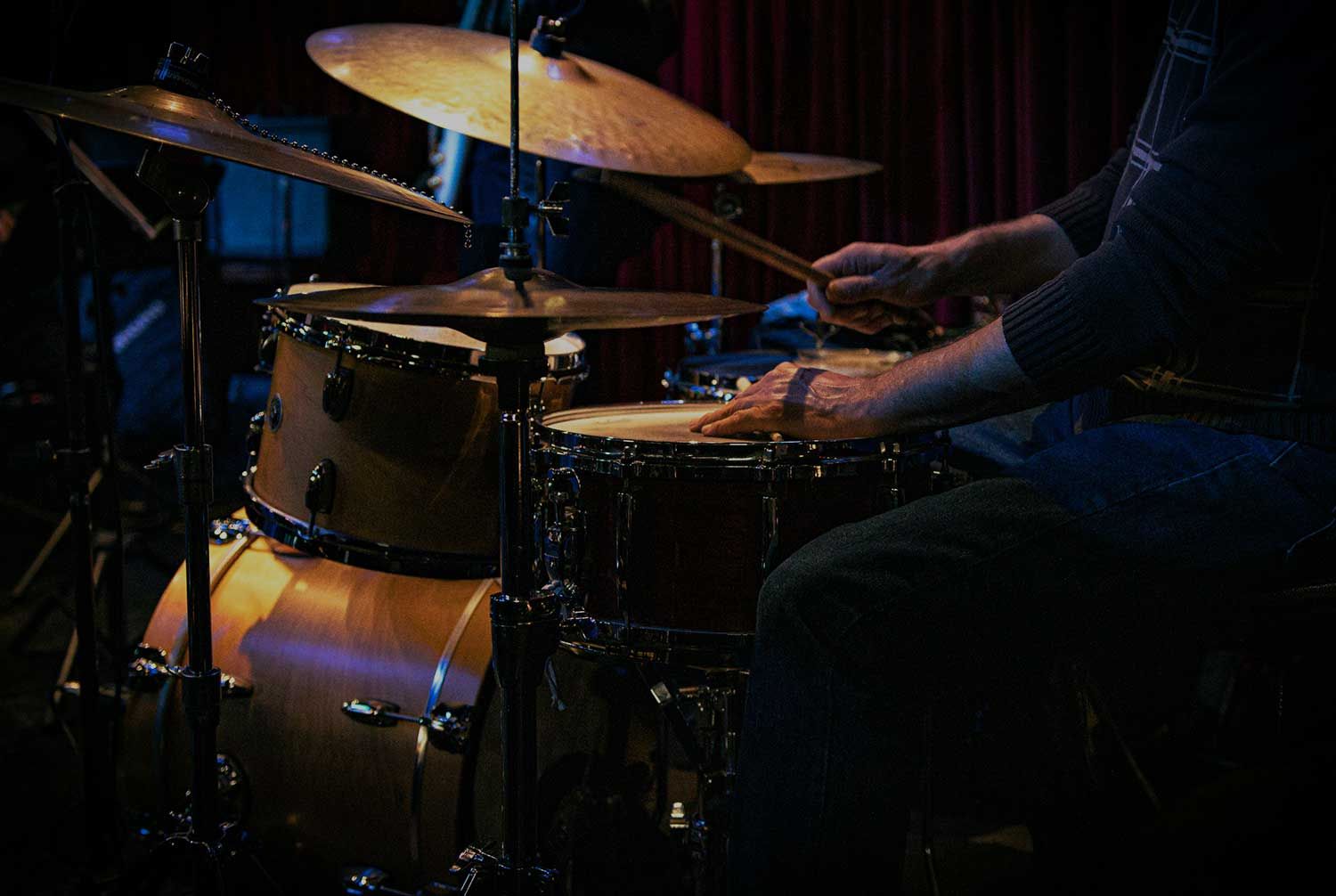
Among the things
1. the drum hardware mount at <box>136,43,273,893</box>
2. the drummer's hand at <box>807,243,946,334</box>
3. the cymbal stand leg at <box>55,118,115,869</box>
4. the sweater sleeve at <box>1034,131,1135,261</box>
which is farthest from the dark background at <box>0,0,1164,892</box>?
the sweater sleeve at <box>1034,131,1135,261</box>

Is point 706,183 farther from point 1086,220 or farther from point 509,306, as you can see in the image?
point 509,306

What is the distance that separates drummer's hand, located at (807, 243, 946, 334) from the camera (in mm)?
1750

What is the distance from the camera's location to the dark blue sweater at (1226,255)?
1.12 metres

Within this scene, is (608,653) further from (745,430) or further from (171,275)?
(171,275)

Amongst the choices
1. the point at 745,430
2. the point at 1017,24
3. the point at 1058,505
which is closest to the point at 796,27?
the point at 1017,24

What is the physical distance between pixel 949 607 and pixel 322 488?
3.13 feet

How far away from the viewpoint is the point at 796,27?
369cm

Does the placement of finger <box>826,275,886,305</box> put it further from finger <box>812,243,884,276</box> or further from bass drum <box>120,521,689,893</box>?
bass drum <box>120,521,689,893</box>

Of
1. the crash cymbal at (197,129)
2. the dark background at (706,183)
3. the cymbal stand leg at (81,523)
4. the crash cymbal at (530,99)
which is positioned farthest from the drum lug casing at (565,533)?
the dark background at (706,183)

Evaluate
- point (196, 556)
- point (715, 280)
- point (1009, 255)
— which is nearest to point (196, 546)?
point (196, 556)

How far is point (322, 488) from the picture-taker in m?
1.74

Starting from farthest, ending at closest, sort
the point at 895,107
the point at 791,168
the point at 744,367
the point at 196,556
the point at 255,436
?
the point at 895,107, the point at 791,168, the point at 744,367, the point at 255,436, the point at 196,556

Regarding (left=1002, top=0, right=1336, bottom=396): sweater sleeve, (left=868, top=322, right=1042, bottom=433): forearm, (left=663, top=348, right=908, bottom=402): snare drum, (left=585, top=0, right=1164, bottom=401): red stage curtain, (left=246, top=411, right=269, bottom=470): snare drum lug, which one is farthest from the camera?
(left=585, top=0, right=1164, bottom=401): red stage curtain

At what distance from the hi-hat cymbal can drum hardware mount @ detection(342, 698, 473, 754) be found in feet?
2.04
